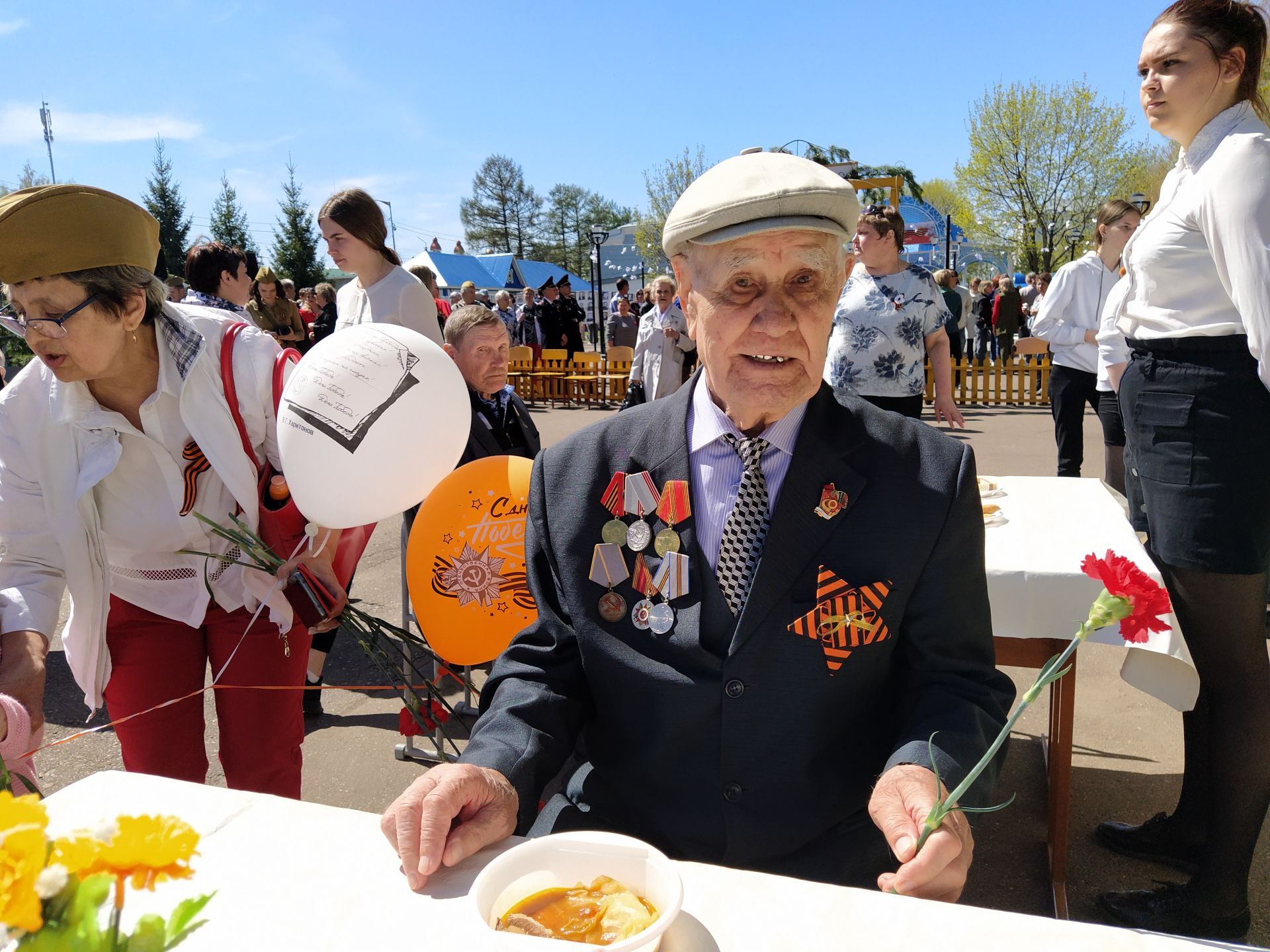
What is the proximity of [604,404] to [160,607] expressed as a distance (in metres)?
13.7

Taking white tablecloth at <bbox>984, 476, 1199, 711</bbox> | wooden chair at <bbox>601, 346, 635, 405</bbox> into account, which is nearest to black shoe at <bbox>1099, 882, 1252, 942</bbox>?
white tablecloth at <bbox>984, 476, 1199, 711</bbox>

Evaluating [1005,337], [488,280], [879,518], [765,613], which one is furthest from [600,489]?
[488,280]

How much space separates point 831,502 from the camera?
5.11 ft

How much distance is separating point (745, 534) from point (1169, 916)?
172 centimetres

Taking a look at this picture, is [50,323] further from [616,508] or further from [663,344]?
→ [663,344]

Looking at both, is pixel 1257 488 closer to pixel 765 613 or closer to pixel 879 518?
pixel 879 518

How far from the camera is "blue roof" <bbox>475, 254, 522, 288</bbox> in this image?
27.0 meters

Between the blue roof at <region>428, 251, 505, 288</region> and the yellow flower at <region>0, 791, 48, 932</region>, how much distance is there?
23.4 metres

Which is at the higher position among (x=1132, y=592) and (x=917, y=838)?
(x=1132, y=592)

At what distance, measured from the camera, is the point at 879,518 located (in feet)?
5.05

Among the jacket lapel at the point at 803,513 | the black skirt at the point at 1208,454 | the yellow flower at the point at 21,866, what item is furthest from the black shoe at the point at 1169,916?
the yellow flower at the point at 21,866

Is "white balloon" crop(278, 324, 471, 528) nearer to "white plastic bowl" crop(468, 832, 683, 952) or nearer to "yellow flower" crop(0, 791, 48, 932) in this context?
"white plastic bowl" crop(468, 832, 683, 952)

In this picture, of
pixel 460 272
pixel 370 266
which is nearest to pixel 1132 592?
pixel 370 266

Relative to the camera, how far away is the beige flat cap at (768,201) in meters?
1.46
